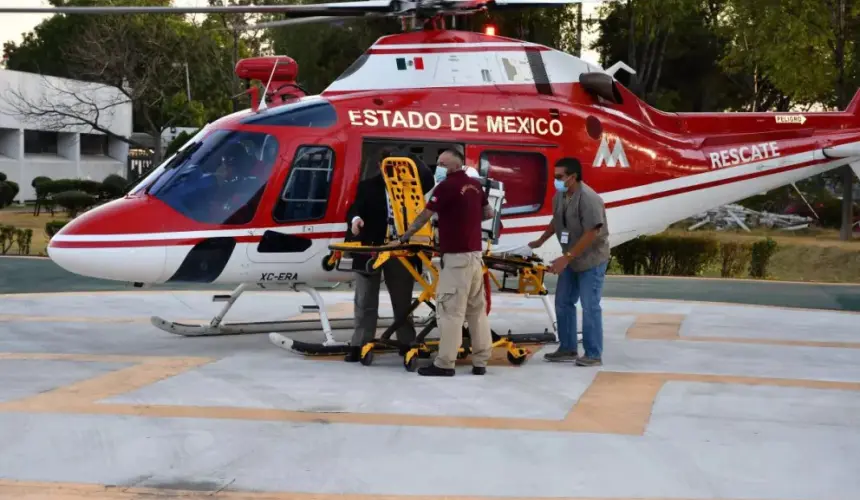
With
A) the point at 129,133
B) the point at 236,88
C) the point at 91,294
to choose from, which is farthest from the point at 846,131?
the point at 129,133

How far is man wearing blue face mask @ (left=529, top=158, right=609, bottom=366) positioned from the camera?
1010 cm

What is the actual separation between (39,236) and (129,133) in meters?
30.0

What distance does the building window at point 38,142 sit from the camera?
56.7 meters

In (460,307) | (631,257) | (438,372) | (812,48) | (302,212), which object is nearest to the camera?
(460,307)

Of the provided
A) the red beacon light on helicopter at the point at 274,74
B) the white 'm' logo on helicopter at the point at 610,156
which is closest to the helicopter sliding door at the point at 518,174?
the white 'm' logo on helicopter at the point at 610,156

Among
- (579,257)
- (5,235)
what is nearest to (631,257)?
(579,257)

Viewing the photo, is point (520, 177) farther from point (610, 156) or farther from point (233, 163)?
point (233, 163)

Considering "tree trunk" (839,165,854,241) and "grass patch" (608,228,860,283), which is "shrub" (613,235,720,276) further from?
"tree trunk" (839,165,854,241)

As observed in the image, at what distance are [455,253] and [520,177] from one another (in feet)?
8.69

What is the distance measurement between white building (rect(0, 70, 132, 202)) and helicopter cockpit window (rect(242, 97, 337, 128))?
110 ft

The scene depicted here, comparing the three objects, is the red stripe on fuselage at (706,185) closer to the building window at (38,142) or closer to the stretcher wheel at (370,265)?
the stretcher wheel at (370,265)

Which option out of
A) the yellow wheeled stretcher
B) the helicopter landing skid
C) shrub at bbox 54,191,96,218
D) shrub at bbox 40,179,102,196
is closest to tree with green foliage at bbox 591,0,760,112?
shrub at bbox 54,191,96,218

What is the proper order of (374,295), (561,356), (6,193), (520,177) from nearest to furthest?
(374,295)
(561,356)
(520,177)
(6,193)

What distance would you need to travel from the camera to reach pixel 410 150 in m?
11.4
